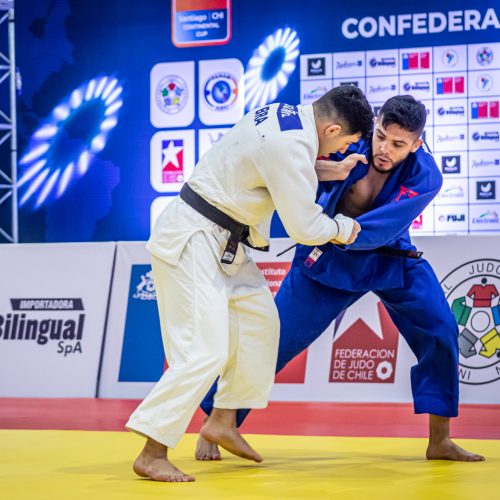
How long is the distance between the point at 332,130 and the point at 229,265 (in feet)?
1.95

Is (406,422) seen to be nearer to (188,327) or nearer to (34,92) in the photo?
(188,327)

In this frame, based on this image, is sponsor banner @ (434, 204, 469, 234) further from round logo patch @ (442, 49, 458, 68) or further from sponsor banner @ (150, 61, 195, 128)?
sponsor banner @ (150, 61, 195, 128)

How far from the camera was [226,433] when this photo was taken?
3.47 m

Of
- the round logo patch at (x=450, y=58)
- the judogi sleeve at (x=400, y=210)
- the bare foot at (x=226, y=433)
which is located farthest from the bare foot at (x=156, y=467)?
the round logo patch at (x=450, y=58)

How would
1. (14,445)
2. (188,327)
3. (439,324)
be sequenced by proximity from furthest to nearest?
(14,445) → (439,324) → (188,327)

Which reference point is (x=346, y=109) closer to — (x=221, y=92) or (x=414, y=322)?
(x=414, y=322)

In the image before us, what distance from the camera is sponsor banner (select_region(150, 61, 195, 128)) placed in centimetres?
821

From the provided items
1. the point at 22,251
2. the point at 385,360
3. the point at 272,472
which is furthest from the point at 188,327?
the point at 22,251

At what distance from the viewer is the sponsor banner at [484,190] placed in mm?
7500

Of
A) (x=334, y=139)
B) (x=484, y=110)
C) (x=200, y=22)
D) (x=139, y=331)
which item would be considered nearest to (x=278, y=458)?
(x=334, y=139)

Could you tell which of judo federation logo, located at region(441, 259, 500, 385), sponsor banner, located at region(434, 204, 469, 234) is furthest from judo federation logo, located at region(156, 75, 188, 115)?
judo federation logo, located at region(441, 259, 500, 385)

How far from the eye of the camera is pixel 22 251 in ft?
21.9

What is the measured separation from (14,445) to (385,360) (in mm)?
2703

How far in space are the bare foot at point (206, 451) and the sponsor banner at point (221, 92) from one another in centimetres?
465
